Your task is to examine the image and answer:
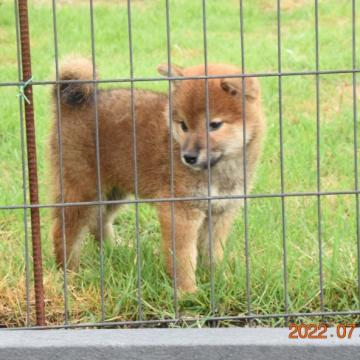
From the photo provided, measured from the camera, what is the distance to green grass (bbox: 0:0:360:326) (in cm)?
422

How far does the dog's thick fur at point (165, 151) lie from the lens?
4.61 metres

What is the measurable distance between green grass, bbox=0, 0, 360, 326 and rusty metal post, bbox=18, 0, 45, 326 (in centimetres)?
29

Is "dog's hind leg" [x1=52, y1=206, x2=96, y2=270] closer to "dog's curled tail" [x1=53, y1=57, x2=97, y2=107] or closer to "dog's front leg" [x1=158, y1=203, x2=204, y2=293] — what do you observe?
"dog's front leg" [x1=158, y1=203, x2=204, y2=293]

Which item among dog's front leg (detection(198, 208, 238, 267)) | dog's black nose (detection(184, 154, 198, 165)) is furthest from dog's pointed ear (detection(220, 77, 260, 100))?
dog's front leg (detection(198, 208, 238, 267))

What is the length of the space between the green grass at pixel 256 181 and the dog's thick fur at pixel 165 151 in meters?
0.18

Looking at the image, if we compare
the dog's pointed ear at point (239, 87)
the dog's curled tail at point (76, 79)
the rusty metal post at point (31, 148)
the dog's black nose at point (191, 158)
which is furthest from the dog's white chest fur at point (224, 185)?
the rusty metal post at point (31, 148)

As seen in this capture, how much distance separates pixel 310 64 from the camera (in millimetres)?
8633

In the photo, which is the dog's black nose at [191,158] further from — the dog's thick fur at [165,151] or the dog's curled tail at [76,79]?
the dog's curled tail at [76,79]

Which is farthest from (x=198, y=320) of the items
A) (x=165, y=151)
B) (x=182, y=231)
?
(x=165, y=151)

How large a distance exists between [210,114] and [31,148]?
1165 mm

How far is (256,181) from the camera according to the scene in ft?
19.0

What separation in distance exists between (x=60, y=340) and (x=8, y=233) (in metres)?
1.63

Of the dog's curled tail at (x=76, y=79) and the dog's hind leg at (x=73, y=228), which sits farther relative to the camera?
the dog's hind leg at (x=73, y=228)

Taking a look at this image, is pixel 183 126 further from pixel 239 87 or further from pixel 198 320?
pixel 198 320
